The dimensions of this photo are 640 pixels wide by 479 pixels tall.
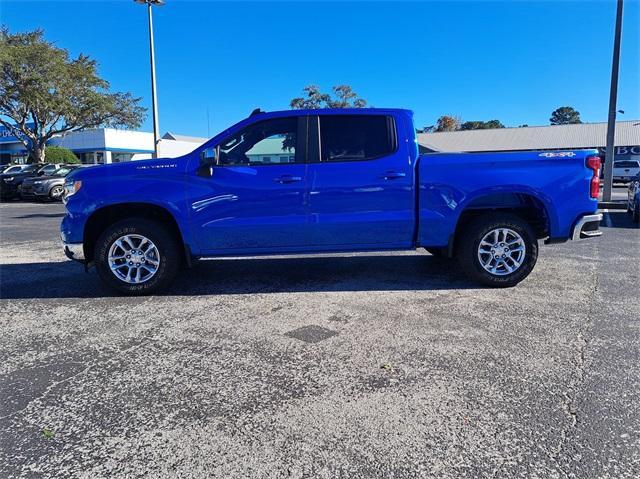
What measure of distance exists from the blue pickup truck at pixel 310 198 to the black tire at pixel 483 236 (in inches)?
0.5

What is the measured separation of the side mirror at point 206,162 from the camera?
5023 millimetres

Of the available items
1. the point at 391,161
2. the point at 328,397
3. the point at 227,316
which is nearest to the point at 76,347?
the point at 227,316

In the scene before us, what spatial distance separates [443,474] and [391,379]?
0.97m

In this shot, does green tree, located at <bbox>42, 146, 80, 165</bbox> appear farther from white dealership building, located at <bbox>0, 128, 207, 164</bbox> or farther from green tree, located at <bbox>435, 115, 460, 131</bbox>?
green tree, located at <bbox>435, 115, 460, 131</bbox>

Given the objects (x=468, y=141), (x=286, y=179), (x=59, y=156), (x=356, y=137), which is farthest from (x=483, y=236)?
(x=468, y=141)

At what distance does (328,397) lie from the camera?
292 cm

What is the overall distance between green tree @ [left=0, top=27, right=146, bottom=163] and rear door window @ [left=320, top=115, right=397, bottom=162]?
29.5 metres

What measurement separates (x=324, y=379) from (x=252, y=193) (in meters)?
2.56

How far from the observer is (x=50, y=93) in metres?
30.1

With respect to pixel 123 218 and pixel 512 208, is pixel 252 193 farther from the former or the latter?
pixel 512 208

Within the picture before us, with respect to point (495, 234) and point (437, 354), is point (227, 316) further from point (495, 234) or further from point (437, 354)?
point (495, 234)

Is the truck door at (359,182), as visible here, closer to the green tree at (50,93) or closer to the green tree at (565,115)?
the green tree at (50,93)

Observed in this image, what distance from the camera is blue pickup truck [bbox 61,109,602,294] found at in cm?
507

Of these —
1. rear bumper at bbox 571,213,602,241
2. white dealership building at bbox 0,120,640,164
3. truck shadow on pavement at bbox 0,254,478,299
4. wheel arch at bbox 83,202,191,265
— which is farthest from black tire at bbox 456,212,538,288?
white dealership building at bbox 0,120,640,164
